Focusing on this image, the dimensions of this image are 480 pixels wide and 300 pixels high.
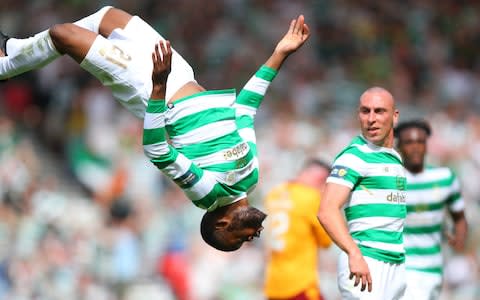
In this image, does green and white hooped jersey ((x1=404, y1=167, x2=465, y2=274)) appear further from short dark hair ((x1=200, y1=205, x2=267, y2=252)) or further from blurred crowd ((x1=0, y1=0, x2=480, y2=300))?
blurred crowd ((x1=0, y1=0, x2=480, y2=300))

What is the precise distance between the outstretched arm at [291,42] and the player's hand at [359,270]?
5.90 feet

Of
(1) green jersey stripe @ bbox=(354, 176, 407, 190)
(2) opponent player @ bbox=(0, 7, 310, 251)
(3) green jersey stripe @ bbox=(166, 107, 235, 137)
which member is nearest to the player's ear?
(2) opponent player @ bbox=(0, 7, 310, 251)

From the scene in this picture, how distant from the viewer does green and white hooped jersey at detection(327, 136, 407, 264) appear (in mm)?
7336

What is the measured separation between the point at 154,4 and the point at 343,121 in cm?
308

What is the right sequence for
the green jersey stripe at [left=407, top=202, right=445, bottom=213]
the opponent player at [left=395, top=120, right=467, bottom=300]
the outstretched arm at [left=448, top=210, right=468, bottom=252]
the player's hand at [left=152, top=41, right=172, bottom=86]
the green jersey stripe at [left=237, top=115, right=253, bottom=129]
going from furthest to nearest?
1. the outstretched arm at [left=448, top=210, right=468, bottom=252]
2. the green jersey stripe at [left=407, top=202, right=445, bottom=213]
3. the opponent player at [left=395, top=120, right=467, bottom=300]
4. the green jersey stripe at [left=237, top=115, right=253, bottom=129]
5. the player's hand at [left=152, top=41, right=172, bottom=86]

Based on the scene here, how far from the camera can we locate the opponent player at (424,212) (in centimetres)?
901

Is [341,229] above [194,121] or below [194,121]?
below

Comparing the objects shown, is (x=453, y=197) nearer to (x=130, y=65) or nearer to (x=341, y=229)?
(x=341, y=229)

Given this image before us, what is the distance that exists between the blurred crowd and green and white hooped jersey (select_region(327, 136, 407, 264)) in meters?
4.93

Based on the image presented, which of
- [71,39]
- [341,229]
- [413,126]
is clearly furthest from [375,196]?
[71,39]

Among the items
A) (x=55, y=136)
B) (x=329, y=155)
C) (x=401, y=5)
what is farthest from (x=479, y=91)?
(x=55, y=136)

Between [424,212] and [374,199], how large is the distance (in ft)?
6.22

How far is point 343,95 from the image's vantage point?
15.2 m

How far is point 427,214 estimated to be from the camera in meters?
9.14
